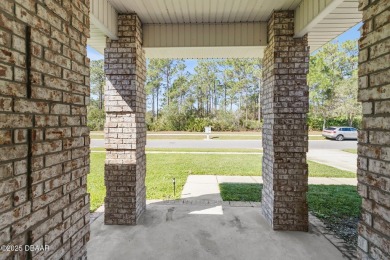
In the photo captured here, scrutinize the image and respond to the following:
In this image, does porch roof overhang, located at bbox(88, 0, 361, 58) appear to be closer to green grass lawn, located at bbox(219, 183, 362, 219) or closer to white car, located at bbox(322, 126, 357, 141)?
green grass lawn, located at bbox(219, 183, 362, 219)

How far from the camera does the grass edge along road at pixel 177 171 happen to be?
587cm

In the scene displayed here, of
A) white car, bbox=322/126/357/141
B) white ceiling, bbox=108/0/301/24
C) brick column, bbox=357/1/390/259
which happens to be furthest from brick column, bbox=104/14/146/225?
white car, bbox=322/126/357/141

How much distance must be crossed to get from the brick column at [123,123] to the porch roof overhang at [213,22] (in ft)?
0.75

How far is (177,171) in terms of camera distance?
27.0 feet

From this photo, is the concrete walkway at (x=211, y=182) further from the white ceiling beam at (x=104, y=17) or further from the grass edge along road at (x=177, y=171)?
the white ceiling beam at (x=104, y=17)

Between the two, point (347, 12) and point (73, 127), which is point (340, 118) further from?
point (73, 127)

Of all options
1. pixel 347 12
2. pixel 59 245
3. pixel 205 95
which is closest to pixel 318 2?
pixel 347 12

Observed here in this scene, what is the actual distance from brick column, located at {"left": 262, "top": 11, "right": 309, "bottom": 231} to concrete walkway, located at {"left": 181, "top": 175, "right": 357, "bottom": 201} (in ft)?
5.76

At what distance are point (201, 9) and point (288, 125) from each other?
2.18m

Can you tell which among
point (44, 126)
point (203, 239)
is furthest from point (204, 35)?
point (44, 126)

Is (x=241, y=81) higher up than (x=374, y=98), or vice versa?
(x=241, y=81)

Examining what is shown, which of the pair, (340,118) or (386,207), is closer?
(386,207)

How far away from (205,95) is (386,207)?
115 ft

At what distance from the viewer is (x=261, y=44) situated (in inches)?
164
